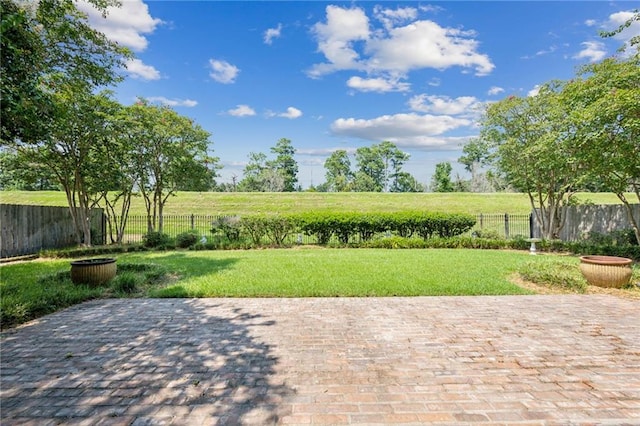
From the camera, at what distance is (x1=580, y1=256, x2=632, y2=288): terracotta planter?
573 cm

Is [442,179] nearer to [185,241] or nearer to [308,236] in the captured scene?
[308,236]

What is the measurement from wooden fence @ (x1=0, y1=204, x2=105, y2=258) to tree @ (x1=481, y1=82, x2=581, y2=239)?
16037 mm

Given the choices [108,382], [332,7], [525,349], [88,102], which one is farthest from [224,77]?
[525,349]

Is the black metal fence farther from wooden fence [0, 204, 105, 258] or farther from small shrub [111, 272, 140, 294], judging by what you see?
small shrub [111, 272, 140, 294]

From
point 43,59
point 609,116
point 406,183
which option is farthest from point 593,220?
point 406,183

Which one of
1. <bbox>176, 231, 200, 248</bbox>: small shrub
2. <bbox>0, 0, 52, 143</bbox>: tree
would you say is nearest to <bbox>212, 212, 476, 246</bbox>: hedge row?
<bbox>176, 231, 200, 248</bbox>: small shrub

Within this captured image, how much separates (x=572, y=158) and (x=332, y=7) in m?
7.33

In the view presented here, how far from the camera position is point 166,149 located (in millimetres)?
12469

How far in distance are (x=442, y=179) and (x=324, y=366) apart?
45.4 m

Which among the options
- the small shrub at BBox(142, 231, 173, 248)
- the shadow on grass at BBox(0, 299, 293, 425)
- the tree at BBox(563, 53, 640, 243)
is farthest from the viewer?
the small shrub at BBox(142, 231, 173, 248)

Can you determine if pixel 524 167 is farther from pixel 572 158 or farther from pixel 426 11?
pixel 426 11

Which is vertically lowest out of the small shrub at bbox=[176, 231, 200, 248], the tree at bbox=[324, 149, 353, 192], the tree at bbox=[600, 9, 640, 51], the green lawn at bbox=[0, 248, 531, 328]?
the green lawn at bbox=[0, 248, 531, 328]

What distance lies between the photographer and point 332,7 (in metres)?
8.12

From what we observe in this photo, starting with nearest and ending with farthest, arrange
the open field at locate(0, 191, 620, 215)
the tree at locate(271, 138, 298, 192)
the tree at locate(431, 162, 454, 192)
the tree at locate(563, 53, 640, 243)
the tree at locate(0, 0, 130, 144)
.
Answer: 1. the tree at locate(0, 0, 130, 144)
2. the tree at locate(563, 53, 640, 243)
3. the open field at locate(0, 191, 620, 215)
4. the tree at locate(431, 162, 454, 192)
5. the tree at locate(271, 138, 298, 192)
